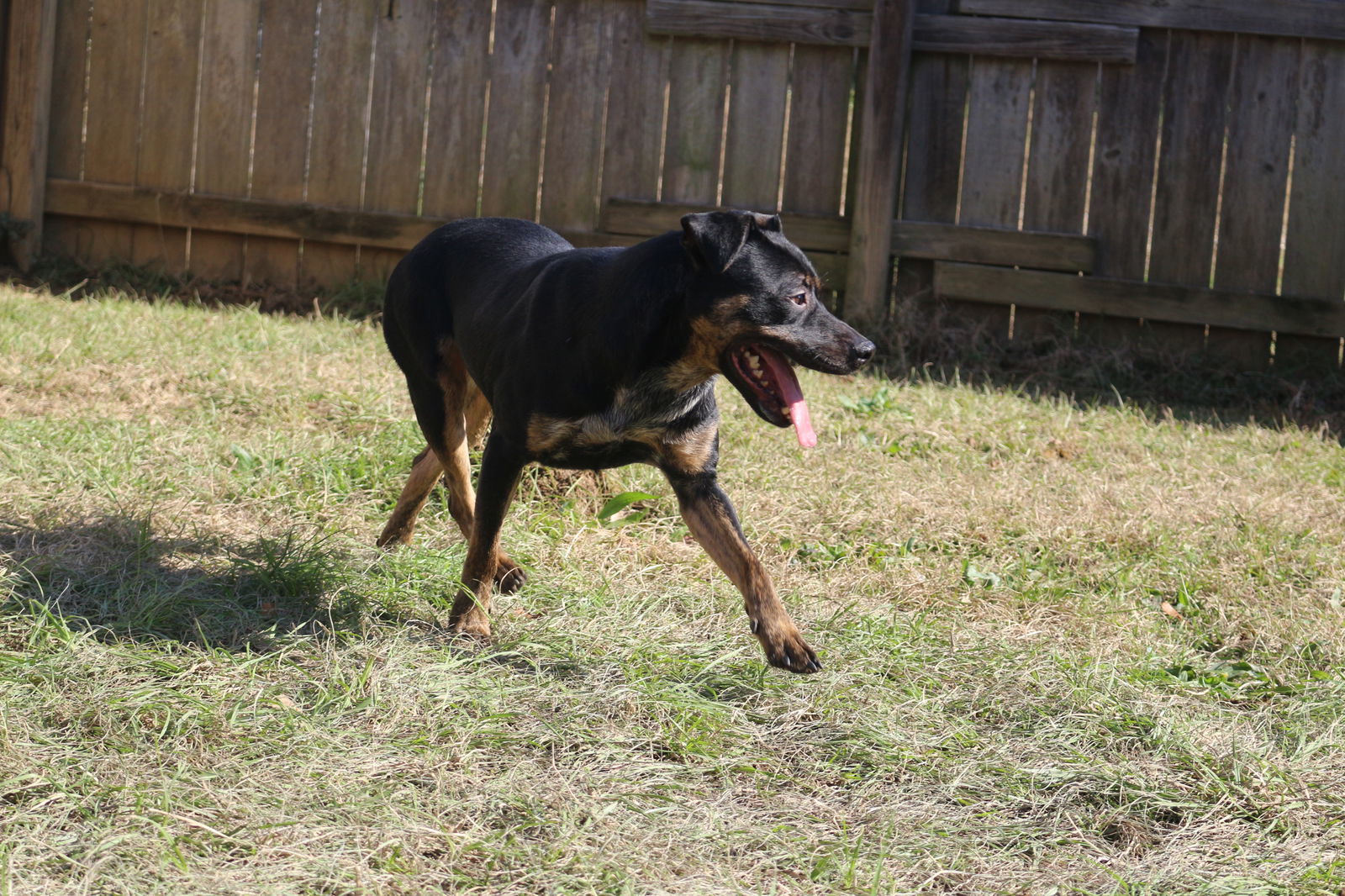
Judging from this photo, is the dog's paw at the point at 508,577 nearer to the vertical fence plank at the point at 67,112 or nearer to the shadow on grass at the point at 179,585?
the shadow on grass at the point at 179,585

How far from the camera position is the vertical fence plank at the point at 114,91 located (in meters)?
8.77

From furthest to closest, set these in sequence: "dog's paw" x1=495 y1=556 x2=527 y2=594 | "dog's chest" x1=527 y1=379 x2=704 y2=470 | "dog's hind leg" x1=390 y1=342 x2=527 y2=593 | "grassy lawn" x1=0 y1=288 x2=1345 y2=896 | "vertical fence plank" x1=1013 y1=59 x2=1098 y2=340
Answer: "vertical fence plank" x1=1013 y1=59 x2=1098 y2=340 → "dog's hind leg" x1=390 y1=342 x2=527 y2=593 → "dog's paw" x1=495 y1=556 x2=527 y2=594 → "dog's chest" x1=527 y1=379 x2=704 y2=470 → "grassy lawn" x1=0 y1=288 x2=1345 y2=896

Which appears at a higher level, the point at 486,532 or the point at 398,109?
the point at 398,109

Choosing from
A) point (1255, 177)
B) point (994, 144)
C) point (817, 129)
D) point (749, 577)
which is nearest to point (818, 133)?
point (817, 129)

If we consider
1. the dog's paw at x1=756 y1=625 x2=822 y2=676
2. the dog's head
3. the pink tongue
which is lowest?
the dog's paw at x1=756 y1=625 x2=822 y2=676

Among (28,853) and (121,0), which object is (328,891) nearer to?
(28,853)

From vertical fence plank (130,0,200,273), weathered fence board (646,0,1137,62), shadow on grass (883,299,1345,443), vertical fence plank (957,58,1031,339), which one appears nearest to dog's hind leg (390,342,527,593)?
shadow on grass (883,299,1345,443)

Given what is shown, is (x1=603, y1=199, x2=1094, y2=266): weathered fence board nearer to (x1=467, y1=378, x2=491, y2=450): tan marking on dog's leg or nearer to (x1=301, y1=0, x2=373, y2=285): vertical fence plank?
(x1=301, y1=0, x2=373, y2=285): vertical fence plank

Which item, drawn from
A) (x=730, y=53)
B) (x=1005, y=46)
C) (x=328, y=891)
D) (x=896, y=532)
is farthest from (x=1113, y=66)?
(x=328, y=891)

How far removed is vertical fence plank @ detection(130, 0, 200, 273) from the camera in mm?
8742

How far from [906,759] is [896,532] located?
1.82m

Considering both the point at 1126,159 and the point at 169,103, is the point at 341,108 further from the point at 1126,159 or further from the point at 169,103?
the point at 1126,159

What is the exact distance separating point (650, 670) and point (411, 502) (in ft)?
4.50

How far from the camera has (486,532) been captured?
3828 mm
